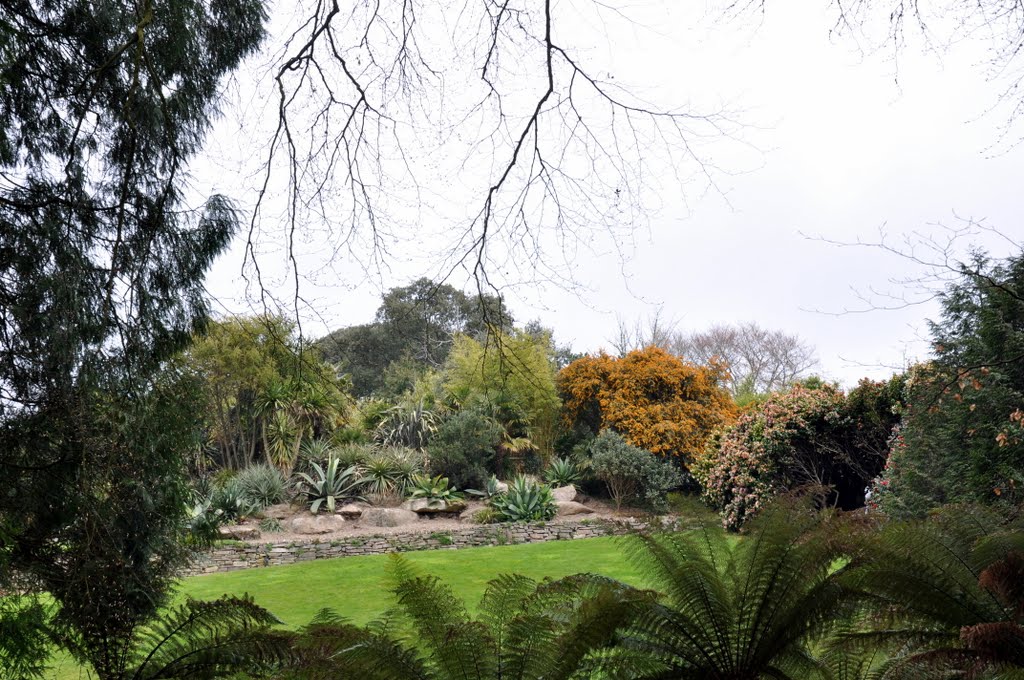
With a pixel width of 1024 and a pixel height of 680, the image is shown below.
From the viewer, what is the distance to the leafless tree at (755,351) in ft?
66.9

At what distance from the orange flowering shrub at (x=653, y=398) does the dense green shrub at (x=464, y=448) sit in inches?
75.0

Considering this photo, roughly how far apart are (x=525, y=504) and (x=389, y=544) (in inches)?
90.2

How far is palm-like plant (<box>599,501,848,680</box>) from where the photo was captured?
9.41 feet

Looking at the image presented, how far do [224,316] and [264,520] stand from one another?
8381 mm

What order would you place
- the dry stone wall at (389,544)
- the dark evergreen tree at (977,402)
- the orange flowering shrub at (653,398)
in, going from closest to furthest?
1. the dark evergreen tree at (977,402)
2. the dry stone wall at (389,544)
3. the orange flowering shrub at (653,398)

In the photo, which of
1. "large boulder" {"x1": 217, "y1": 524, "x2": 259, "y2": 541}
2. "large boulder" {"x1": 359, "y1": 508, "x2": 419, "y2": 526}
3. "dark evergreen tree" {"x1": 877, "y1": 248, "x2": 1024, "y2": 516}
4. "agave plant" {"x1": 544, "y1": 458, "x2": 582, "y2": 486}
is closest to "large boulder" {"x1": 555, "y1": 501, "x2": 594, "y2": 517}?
"agave plant" {"x1": 544, "y1": 458, "x2": 582, "y2": 486}

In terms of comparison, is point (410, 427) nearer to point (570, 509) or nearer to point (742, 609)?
point (570, 509)

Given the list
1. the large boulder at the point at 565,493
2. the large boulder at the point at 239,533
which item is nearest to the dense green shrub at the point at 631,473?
the large boulder at the point at 565,493

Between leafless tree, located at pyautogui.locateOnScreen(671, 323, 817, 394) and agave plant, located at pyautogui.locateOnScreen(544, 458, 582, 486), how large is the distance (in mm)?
7741

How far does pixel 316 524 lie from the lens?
10.9 metres

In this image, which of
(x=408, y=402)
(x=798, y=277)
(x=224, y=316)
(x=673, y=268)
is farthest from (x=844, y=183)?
(x=408, y=402)

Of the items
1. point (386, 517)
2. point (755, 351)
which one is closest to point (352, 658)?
point (386, 517)

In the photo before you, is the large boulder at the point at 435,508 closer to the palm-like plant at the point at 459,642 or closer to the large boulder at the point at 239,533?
the large boulder at the point at 239,533

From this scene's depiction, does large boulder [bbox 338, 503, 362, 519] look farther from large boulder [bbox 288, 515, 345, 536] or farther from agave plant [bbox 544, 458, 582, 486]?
agave plant [bbox 544, 458, 582, 486]
